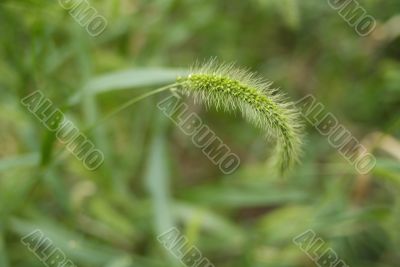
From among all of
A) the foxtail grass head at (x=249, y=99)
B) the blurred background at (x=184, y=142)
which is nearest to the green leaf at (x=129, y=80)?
the blurred background at (x=184, y=142)

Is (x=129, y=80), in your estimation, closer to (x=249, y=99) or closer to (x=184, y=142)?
(x=249, y=99)

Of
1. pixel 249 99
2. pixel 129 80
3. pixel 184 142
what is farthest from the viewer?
pixel 184 142

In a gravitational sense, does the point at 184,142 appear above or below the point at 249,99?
above

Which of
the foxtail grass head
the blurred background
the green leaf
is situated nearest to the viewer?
the foxtail grass head

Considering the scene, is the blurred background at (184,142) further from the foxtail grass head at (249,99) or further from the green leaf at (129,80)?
the foxtail grass head at (249,99)

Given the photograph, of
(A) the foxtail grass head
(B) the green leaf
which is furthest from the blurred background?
(A) the foxtail grass head

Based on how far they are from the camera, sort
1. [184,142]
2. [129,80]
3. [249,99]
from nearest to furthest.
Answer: [249,99]
[129,80]
[184,142]

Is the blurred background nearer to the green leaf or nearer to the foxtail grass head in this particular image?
the green leaf

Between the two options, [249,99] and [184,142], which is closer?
[249,99]

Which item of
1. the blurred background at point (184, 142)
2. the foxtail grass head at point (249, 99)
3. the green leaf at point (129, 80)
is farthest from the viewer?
the blurred background at point (184, 142)

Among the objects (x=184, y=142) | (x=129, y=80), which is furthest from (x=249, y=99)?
(x=184, y=142)
